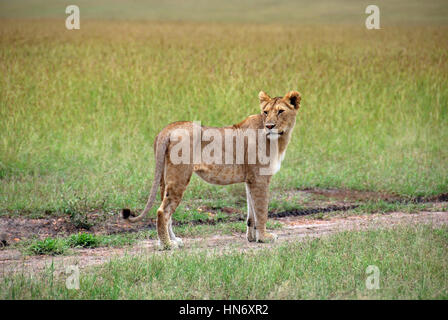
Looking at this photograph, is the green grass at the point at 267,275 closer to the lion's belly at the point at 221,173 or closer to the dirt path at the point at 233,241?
the dirt path at the point at 233,241

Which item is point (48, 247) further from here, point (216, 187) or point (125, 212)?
point (216, 187)

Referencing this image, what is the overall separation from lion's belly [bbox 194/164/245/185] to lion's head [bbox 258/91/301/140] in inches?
17.9

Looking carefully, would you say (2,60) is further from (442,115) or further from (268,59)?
(442,115)

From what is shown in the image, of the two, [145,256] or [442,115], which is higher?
[442,115]

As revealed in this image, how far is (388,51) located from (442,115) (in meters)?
3.45

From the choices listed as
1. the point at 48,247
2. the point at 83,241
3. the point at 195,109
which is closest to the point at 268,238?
the point at 83,241

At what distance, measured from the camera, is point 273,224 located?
7.13m

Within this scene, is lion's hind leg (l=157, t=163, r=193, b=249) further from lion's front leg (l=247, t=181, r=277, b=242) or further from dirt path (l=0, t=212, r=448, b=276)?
lion's front leg (l=247, t=181, r=277, b=242)

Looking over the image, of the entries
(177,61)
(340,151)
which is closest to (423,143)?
(340,151)

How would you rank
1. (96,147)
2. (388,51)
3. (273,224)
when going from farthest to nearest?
(388,51)
(96,147)
(273,224)

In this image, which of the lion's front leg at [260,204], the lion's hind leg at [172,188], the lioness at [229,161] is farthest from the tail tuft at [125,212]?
the lion's front leg at [260,204]

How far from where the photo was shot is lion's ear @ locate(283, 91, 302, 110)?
6.20 metres

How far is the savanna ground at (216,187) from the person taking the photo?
5.19 meters

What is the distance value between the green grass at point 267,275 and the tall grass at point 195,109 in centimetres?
221
